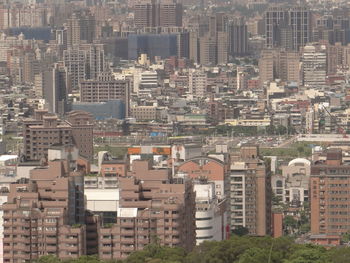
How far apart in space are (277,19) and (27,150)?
48719mm

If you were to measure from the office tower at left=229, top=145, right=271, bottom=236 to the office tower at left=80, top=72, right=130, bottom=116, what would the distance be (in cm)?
2970

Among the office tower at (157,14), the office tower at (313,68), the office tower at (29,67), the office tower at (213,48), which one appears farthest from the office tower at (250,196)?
the office tower at (157,14)

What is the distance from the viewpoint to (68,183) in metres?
25.2

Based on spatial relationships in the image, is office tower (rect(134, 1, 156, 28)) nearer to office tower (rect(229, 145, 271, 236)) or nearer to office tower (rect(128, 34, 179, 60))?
office tower (rect(128, 34, 179, 60))

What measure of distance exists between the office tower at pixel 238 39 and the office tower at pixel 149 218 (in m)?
59.2

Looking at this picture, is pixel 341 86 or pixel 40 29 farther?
pixel 40 29

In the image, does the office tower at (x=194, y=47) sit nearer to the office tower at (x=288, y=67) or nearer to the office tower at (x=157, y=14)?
the office tower at (x=157, y=14)

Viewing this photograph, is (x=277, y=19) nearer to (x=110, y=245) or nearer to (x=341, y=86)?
(x=341, y=86)

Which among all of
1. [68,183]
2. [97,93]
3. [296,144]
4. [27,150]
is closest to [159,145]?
[27,150]

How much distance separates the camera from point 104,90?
6297 cm

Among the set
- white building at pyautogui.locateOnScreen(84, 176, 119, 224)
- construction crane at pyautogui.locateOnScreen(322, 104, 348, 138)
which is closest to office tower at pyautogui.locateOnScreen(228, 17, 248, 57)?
Result: construction crane at pyautogui.locateOnScreen(322, 104, 348, 138)

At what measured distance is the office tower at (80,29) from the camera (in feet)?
275

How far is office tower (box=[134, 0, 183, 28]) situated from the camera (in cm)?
9075

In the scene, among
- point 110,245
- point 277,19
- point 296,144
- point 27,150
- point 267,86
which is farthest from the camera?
point 277,19
